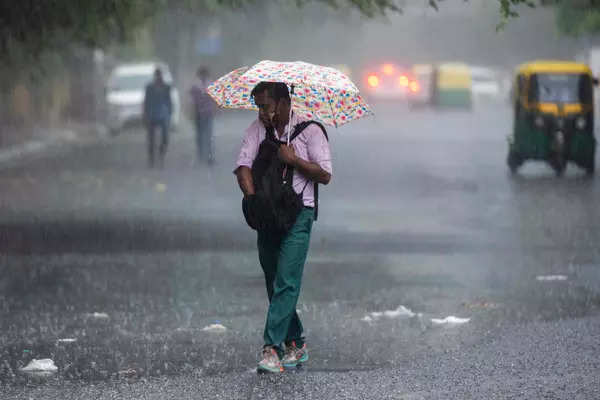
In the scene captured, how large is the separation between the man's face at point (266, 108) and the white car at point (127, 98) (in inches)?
1219

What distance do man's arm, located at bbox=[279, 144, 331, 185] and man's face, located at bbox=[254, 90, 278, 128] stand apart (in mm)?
172

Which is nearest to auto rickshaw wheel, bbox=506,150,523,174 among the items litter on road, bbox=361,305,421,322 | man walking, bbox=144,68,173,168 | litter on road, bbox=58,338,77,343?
man walking, bbox=144,68,173,168

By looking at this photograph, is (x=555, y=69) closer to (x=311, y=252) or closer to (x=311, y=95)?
(x=311, y=252)

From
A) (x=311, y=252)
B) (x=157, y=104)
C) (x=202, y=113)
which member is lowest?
(x=311, y=252)

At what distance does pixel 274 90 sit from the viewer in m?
7.62

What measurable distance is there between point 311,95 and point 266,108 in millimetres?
517

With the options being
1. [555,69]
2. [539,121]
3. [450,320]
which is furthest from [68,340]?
[555,69]

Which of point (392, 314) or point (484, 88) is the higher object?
point (392, 314)

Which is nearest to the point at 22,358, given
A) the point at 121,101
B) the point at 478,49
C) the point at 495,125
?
the point at 121,101

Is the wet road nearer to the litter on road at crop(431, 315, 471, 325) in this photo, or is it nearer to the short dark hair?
the litter on road at crop(431, 315, 471, 325)

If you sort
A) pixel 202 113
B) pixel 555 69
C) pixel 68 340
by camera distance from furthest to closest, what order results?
1. pixel 202 113
2. pixel 555 69
3. pixel 68 340

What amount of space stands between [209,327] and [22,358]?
1.52 meters

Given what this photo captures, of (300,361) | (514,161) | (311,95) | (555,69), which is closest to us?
(300,361)

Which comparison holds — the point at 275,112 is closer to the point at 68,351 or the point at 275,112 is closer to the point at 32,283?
the point at 68,351
